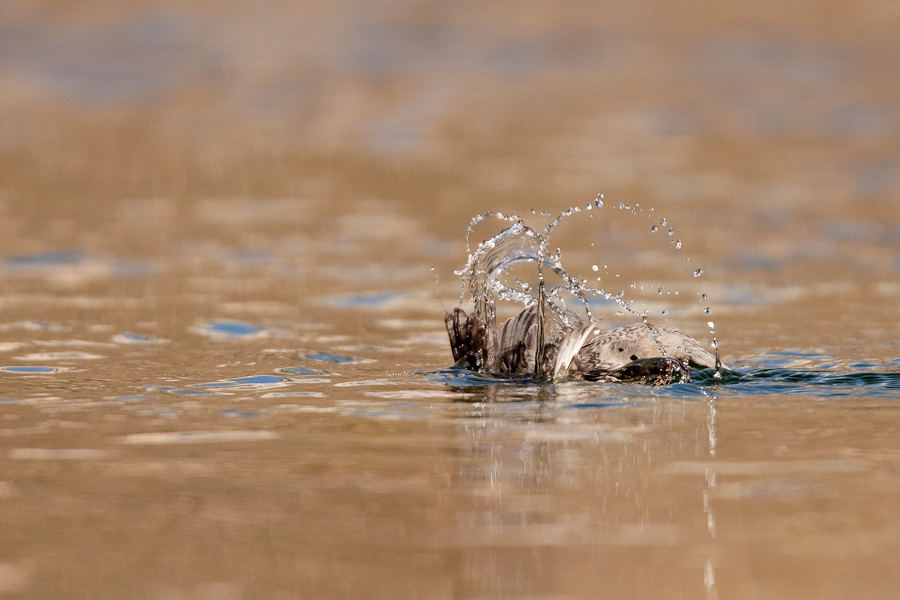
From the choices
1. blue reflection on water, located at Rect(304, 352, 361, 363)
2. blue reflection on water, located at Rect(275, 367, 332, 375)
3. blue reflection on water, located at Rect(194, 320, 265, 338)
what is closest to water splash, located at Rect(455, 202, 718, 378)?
blue reflection on water, located at Rect(304, 352, 361, 363)

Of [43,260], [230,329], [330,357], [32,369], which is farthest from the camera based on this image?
[43,260]

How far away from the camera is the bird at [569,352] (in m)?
8.43

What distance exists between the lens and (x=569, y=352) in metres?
8.55

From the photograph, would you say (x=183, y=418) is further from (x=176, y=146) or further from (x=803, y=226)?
(x=176, y=146)

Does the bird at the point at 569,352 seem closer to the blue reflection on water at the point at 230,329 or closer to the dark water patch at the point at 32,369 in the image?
the blue reflection on water at the point at 230,329

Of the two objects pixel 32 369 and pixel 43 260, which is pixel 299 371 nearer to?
pixel 32 369

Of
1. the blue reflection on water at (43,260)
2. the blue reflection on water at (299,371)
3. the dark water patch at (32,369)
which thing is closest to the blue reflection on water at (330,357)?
the blue reflection on water at (299,371)

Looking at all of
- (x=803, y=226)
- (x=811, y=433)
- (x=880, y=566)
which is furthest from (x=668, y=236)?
(x=880, y=566)

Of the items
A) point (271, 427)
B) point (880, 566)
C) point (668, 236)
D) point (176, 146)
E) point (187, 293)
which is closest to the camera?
point (880, 566)

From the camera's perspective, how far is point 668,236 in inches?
577

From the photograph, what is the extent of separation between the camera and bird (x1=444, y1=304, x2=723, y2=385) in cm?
843

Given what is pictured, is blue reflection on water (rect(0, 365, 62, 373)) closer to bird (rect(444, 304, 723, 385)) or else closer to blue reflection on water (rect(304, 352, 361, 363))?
blue reflection on water (rect(304, 352, 361, 363))

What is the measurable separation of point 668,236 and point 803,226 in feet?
6.02

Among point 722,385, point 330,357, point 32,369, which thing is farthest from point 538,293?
point 32,369
